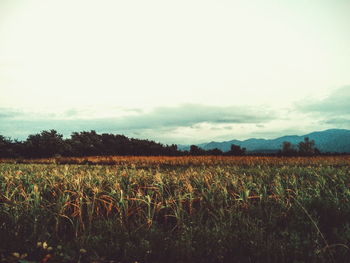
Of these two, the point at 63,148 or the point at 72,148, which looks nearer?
the point at 63,148

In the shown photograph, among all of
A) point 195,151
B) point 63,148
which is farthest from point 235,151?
point 63,148

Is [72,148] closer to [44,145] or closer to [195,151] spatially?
[44,145]

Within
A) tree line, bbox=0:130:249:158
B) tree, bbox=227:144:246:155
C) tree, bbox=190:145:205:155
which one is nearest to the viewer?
tree, bbox=227:144:246:155

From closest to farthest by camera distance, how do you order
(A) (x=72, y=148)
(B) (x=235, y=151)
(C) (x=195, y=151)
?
(B) (x=235, y=151)
(C) (x=195, y=151)
(A) (x=72, y=148)

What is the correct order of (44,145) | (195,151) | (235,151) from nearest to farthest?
(235,151) < (195,151) < (44,145)

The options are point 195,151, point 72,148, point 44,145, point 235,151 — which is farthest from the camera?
point 72,148

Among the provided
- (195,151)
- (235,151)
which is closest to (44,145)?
(195,151)

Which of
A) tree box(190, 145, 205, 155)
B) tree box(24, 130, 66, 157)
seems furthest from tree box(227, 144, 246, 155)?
tree box(24, 130, 66, 157)

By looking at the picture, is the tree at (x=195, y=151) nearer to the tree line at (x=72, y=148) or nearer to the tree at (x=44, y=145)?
the tree line at (x=72, y=148)

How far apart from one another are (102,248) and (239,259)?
1909 mm

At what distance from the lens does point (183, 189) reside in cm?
749

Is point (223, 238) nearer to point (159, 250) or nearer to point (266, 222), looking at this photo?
point (159, 250)

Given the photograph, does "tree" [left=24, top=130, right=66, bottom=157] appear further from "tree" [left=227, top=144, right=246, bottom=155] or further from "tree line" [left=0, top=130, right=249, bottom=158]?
"tree" [left=227, top=144, right=246, bottom=155]

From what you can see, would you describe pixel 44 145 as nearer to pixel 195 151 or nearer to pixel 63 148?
pixel 63 148
